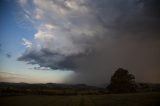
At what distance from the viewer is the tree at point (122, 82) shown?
92.6 metres

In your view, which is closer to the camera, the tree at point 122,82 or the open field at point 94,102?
the open field at point 94,102

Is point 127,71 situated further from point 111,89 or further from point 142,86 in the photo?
point 142,86

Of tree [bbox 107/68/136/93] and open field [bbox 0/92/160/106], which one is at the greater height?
tree [bbox 107/68/136/93]

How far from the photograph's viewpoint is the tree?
304 ft

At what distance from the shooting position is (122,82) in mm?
93062

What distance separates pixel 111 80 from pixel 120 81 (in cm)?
386

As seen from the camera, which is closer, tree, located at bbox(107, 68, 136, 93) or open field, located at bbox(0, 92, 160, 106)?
open field, located at bbox(0, 92, 160, 106)

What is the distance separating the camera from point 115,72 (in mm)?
96062

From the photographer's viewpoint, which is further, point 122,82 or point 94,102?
point 122,82

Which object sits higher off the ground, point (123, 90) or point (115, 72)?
point (115, 72)

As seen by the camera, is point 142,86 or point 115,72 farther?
point 142,86

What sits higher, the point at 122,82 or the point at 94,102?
the point at 122,82

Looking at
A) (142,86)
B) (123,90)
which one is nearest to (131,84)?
(123,90)

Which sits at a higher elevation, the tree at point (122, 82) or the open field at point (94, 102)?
the tree at point (122, 82)
